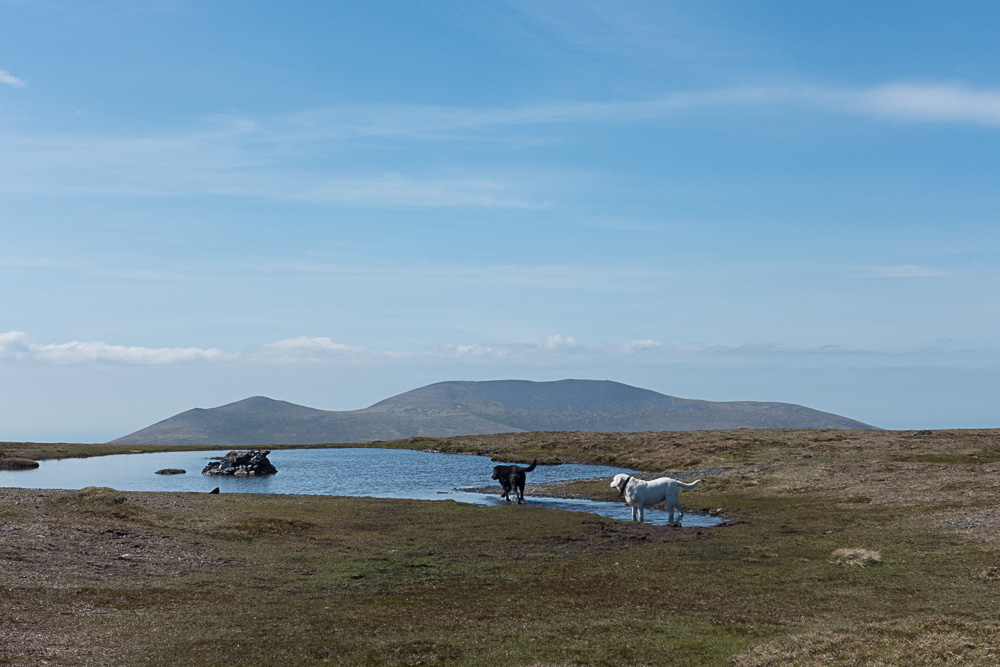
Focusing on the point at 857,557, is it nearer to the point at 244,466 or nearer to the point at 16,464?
the point at 244,466

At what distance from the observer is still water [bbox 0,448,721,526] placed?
2288 inches

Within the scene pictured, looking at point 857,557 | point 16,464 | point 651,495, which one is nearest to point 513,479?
point 651,495

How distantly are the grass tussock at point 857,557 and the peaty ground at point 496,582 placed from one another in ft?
0.41

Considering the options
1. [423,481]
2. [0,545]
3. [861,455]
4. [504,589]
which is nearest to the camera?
[504,589]

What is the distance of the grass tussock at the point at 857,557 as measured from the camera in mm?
28078

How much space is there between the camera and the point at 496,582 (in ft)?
87.4

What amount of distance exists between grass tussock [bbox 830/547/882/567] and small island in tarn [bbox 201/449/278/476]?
70.3 meters

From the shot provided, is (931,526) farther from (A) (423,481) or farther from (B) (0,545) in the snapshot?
(A) (423,481)

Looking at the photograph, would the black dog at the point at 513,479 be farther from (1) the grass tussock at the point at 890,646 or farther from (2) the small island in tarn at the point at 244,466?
(2) the small island in tarn at the point at 244,466

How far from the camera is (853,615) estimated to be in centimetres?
2108

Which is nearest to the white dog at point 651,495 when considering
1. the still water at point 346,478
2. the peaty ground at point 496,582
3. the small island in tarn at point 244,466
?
the still water at point 346,478

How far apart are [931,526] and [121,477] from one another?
76.0 metres

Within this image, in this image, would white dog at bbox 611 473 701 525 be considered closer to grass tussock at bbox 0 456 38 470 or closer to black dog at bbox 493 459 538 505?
black dog at bbox 493 459 538 505

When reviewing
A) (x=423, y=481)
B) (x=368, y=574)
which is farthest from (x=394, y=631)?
(x=423, y=481)
